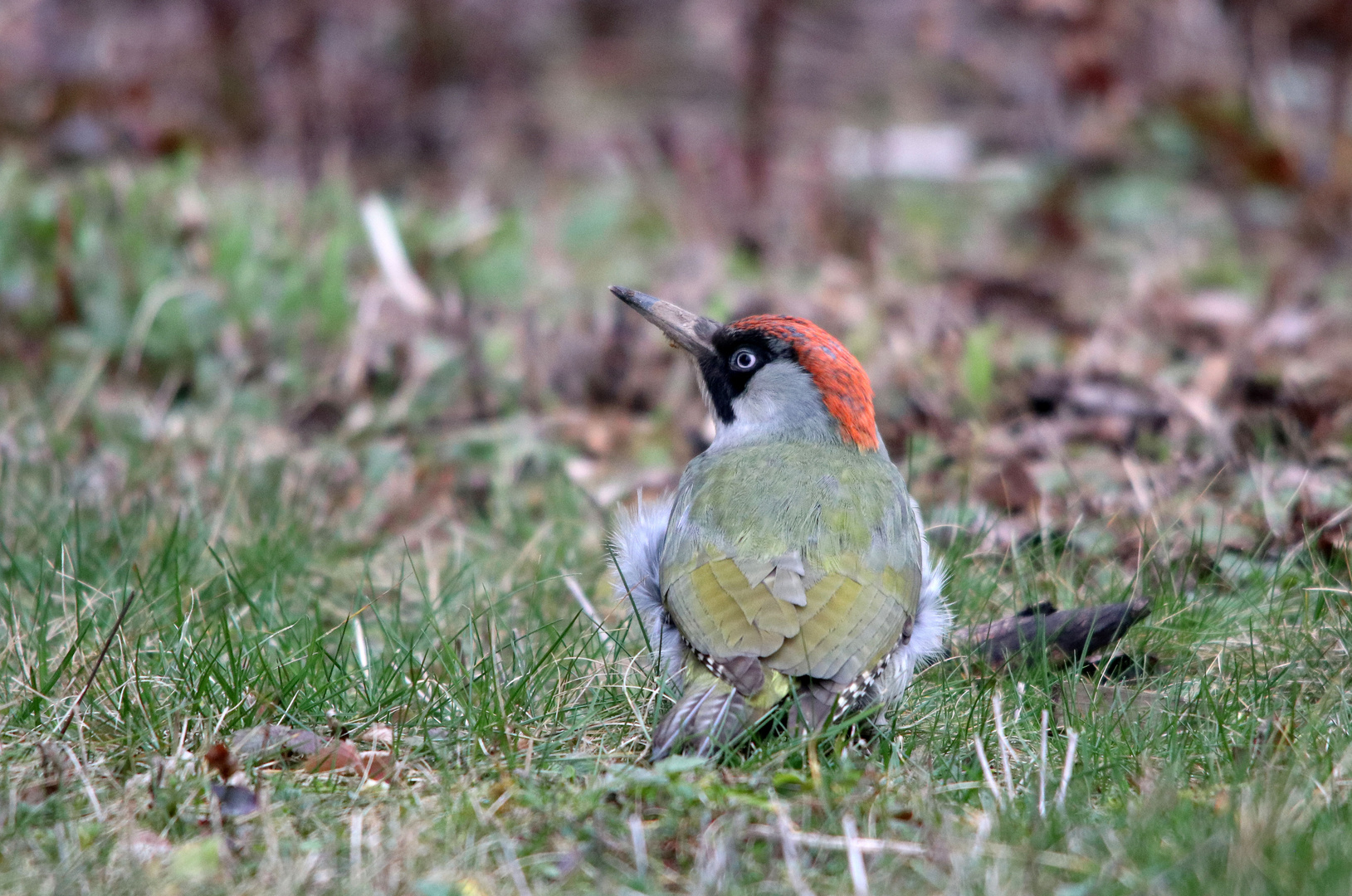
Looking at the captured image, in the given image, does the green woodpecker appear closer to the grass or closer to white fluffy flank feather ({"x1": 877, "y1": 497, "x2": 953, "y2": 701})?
white fluffy flank feather ({"x1": 877, "y1": 497, "x2": 953, "y2": 701})

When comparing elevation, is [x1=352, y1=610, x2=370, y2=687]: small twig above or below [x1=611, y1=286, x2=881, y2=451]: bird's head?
below

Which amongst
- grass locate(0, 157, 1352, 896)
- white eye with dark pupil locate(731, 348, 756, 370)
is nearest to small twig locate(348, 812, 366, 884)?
grass locate(0, 157, 1352, 896)

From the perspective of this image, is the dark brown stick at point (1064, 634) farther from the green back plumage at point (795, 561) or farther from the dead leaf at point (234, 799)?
the dead leaf at point (234, 799)

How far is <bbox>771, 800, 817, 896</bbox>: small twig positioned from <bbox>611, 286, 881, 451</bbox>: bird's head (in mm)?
1636

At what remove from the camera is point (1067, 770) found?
3.06 m

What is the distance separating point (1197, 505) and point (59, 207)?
4.84 metres

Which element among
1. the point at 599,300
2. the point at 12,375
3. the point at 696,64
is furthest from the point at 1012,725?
the point at 696,64

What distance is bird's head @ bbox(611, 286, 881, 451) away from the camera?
4.40 metres

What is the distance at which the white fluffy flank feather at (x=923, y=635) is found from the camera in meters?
3.66

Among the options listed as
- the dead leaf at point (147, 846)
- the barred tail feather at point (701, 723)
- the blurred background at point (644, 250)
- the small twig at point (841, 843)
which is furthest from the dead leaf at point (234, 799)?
the blurred background at point (644, 250)

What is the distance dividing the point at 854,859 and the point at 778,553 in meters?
1.09

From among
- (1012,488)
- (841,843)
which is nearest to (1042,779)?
(841,843)

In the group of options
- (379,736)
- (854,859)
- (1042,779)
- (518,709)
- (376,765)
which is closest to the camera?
(854,859)

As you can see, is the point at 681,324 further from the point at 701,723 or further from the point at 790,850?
the point at 790,850
